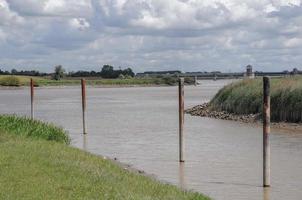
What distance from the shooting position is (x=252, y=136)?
2764 centimetres

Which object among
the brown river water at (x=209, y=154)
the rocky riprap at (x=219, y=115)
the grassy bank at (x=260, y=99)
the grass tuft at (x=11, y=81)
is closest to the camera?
the brown river water at (x=209, y=154)

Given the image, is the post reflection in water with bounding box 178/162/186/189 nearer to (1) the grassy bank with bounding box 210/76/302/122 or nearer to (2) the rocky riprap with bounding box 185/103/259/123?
(1) the grassy bank with bounding box 210/76/302/122

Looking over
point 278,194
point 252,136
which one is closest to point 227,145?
point 252,136

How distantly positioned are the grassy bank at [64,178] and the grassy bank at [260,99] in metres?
18.2

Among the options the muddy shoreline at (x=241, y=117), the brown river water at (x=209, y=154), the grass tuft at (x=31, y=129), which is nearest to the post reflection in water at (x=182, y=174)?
the brown river water at (x=209, y=154)

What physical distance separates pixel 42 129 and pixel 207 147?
5.99 meters

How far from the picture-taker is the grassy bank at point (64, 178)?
10617mm

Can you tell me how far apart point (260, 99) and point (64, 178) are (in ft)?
85.5

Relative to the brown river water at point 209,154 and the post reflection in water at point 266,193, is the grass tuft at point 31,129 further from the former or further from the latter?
the post reflection in water at point 266,193

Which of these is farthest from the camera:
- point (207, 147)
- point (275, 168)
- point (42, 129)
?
point (207, 147)

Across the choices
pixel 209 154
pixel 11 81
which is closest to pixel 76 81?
pixel 11 81

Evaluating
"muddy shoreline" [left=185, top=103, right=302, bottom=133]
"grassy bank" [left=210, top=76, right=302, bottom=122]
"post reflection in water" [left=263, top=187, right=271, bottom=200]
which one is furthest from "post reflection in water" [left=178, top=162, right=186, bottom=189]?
"grassy bank" [left=210, top=76, right=302, bottom=122]

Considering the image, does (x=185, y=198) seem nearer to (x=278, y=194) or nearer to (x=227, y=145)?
(x=278, y=194)

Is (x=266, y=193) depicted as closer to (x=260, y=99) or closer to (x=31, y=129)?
(x=31, y=129)
